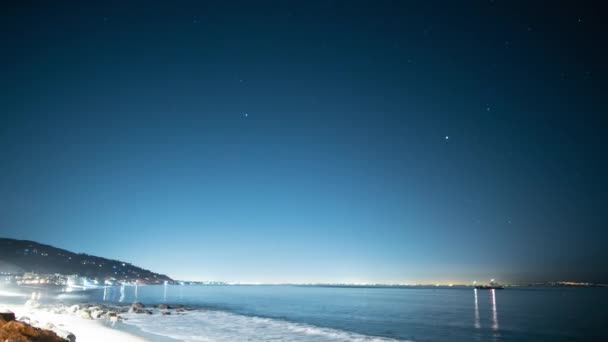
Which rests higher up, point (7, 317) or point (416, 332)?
point (7, 317)

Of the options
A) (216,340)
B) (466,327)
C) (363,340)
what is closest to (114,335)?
(216,340)

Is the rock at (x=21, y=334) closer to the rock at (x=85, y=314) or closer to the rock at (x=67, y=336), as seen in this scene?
the rock at (x=67, y=336)

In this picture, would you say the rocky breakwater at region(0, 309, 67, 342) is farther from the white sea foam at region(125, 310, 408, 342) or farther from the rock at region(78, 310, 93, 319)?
the rock at region(78, 310, 93, 319)

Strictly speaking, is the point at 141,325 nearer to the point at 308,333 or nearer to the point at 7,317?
the point at 308,333

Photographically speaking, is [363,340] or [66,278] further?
[66,278]

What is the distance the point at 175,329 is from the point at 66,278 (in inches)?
8325

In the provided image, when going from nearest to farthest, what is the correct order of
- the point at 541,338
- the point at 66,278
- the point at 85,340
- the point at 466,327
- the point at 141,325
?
the point at 85,340, the point at 141,325, the point at 541,338, the point at 466,327, the point at 66,278

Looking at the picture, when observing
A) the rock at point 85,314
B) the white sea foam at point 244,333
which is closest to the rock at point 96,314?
the rock at point 85,314

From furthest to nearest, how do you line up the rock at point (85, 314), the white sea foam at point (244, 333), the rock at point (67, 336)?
the rock at point (85, 314) → the white sea foam at point (244, 333) → the rock at point (67, 336)

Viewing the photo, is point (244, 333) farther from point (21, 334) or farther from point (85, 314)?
point (21, 334)

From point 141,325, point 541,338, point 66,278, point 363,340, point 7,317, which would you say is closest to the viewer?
point 7,317

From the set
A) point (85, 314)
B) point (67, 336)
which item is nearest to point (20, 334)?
point (67, 336)

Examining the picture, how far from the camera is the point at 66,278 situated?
647ft

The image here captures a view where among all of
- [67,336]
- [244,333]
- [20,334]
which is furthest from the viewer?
[244,333]
